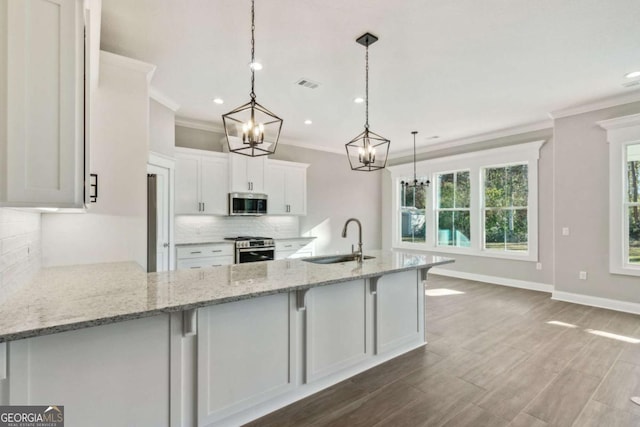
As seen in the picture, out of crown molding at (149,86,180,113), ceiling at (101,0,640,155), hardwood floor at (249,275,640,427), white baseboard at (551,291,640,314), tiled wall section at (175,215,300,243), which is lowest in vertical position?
hardwood floor at (249,275,640,427)

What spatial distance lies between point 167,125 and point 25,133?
3.42m

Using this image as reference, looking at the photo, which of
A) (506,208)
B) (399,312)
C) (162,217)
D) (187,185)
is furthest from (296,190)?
(506,208)

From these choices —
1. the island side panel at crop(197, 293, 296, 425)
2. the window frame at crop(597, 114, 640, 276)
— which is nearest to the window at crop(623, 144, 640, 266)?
the window frame at crop(597, 114, 640, 276)

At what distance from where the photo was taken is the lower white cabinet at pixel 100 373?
133 centimetres

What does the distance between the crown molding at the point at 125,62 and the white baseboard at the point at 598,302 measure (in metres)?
6.34

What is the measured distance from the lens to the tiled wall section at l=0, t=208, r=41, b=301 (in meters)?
1.48

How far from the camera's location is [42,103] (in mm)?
1237

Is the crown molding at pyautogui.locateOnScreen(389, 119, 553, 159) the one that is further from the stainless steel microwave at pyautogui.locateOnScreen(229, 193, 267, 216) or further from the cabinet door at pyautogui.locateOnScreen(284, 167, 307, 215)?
the stainless steel microwave at pyautogui.locateOnScreen(229, 193, 267, 216)

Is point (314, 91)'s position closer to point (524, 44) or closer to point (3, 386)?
Answer: point (524, 44)

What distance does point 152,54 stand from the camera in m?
3.15

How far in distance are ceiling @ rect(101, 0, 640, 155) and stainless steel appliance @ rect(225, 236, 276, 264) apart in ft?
7.33

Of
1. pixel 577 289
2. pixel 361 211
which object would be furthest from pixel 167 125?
pixel 577 289

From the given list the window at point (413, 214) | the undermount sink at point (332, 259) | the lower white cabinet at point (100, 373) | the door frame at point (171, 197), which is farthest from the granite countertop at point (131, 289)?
the window at point (413, 214)

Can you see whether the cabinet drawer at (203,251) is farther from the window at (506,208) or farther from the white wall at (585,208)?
the white wall at (585,208)
